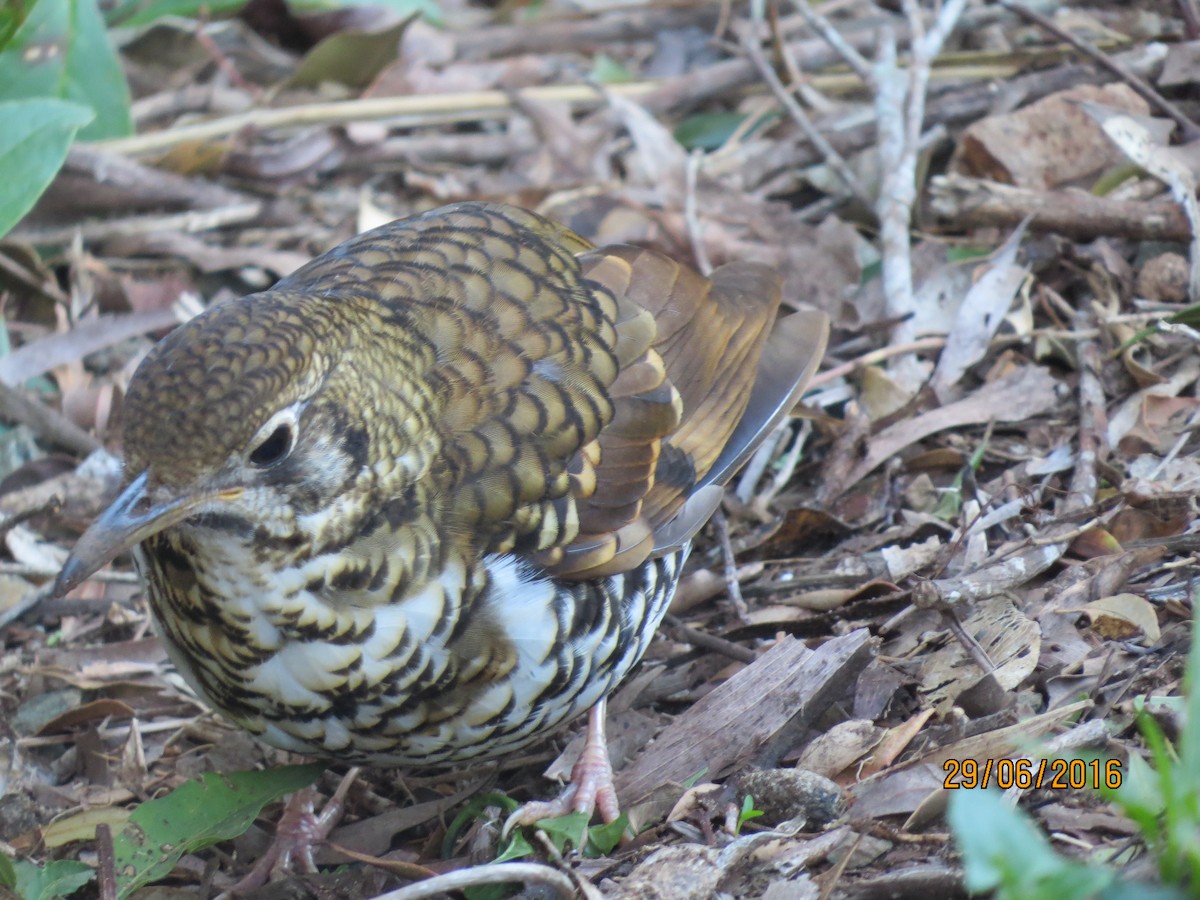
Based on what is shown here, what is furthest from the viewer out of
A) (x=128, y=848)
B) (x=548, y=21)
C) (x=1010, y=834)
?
(x=548, y=21)

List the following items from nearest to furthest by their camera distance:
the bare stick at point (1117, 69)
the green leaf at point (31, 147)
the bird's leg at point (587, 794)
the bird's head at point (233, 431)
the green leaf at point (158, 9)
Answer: the bird's head at point (233, 431) < the bird's leg at point (587, 794) < the green leaf at point (31, 147) < the bare stick at point (1117, 69) < the green leaf at point (158, 9)

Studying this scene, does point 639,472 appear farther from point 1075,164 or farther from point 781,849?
point 1075,164

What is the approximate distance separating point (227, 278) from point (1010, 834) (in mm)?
4010

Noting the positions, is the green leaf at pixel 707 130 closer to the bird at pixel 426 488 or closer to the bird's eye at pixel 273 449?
the bird at pixel 426 488

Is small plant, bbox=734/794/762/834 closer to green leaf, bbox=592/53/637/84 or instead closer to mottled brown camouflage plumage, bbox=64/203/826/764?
mottled brown camouflage plumage, bbox=64/203/826/764

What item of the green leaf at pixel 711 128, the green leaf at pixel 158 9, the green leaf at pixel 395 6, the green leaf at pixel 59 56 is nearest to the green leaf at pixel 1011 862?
the green leaf at pixel 711 128

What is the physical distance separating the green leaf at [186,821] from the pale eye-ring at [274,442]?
3.24 ft

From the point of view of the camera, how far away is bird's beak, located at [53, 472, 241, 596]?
2588 mm

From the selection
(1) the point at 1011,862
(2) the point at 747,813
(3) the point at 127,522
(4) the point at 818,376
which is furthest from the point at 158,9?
(1) the point at 1011,862

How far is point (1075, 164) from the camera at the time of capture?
4863 millimetres

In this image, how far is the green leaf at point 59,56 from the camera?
5109 millimetres

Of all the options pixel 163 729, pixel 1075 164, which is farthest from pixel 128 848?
pixel 1075 164
